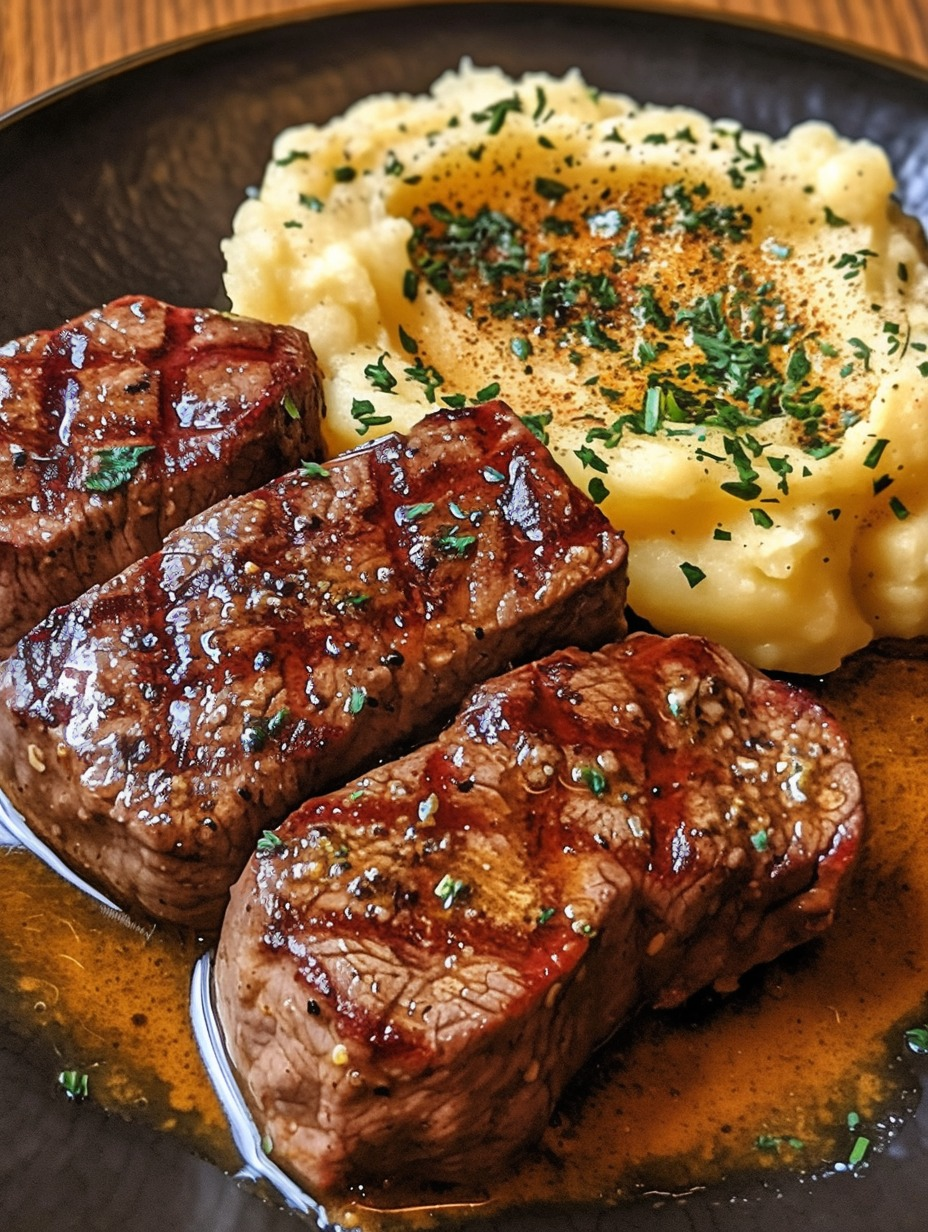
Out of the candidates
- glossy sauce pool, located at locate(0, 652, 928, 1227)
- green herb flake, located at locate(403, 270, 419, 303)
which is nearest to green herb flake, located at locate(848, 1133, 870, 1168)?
glossy sauce pool, located at locate(0, 652, 928, 1227)

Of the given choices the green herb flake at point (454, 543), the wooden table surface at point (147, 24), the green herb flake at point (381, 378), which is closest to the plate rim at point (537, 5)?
the wooden table surface at point (147, 24)

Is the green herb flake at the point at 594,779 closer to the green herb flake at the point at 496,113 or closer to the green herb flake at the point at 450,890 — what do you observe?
the green herb flake at the point at 450,890

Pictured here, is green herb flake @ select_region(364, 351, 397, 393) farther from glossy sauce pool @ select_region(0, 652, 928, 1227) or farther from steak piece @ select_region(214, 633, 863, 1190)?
glossy sauce pool @ select_region(0, 652, 928, 1227)

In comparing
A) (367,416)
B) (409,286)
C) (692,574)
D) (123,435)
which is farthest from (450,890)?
(409,286)

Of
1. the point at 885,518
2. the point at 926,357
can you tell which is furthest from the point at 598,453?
the point at 926,357

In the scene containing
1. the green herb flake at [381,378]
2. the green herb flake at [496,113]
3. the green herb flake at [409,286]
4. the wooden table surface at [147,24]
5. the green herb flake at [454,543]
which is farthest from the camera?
the wooden table surface at [147,24]

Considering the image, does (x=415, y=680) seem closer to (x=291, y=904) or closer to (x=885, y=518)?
(x=291, y=904)
